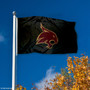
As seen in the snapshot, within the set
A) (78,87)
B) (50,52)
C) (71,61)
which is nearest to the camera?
(78,87)

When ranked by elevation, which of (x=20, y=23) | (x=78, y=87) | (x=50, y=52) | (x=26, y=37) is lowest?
(x=78, y=87)

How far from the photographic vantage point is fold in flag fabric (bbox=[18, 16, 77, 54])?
8.92 m

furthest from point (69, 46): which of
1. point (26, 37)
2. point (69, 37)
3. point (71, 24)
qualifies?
point (26, 37)

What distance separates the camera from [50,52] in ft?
29.2

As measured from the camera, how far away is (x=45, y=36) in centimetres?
895

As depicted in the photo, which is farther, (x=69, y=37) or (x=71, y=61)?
(x=69, y=37)

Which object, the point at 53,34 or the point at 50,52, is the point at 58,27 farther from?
the point at 50,52

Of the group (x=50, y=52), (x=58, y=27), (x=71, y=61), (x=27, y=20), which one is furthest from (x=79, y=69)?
(x=27, y=20)

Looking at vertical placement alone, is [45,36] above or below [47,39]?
above

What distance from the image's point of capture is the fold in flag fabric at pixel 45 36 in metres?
8.92

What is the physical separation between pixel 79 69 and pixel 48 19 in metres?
2.67

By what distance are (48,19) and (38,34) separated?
0.82m

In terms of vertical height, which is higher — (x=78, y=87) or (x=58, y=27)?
(x=58, y=27)

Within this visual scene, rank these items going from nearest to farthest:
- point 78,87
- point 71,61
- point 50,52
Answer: point 78,87, point 71,61, point 50,52
